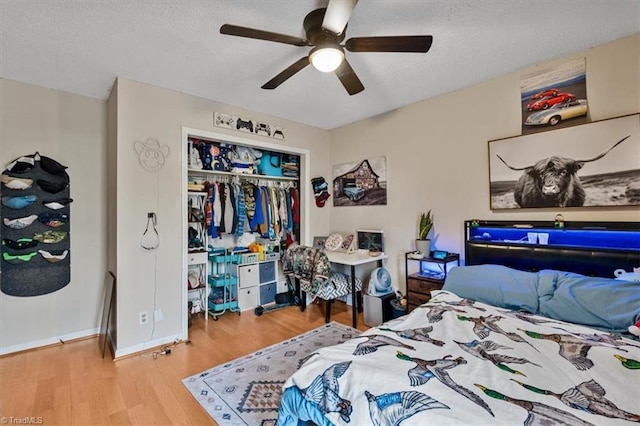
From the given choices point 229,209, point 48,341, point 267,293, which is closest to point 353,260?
point 267,293

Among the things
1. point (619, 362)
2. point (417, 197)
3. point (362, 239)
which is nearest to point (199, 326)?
point (362, 239)

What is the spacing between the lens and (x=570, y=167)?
2.34m

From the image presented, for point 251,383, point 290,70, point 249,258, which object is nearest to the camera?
point 290,70

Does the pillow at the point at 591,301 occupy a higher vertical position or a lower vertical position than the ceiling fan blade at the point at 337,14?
lower

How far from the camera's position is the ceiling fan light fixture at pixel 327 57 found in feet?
5.81

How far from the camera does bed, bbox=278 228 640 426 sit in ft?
3.31

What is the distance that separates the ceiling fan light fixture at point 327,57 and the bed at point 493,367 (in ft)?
5.55

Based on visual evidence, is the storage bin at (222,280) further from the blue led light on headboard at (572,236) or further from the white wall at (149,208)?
the blue led light on headboard at (572,236)

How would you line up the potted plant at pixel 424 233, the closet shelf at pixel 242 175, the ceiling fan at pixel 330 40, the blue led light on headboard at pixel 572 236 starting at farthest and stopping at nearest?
1. the closet shelf at pixel 242 175
2. the potted plant at pixel 424 233
3. the blue led light on headboard at pixel 572 236
4. the ceiling fan at pixel 330 40

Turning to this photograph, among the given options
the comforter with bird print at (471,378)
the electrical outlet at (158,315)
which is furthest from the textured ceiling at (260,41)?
the electrical outlet at (158,315)

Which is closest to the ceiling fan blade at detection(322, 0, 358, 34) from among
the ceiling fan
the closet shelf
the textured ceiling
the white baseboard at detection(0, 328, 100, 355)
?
the ceiling fan

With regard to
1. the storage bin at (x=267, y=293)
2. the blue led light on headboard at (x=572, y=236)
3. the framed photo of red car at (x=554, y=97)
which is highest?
the framed photo of red car at (x=554, y=97)

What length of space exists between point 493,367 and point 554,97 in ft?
7.82

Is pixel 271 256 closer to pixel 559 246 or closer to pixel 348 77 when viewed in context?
pixel 348 77
